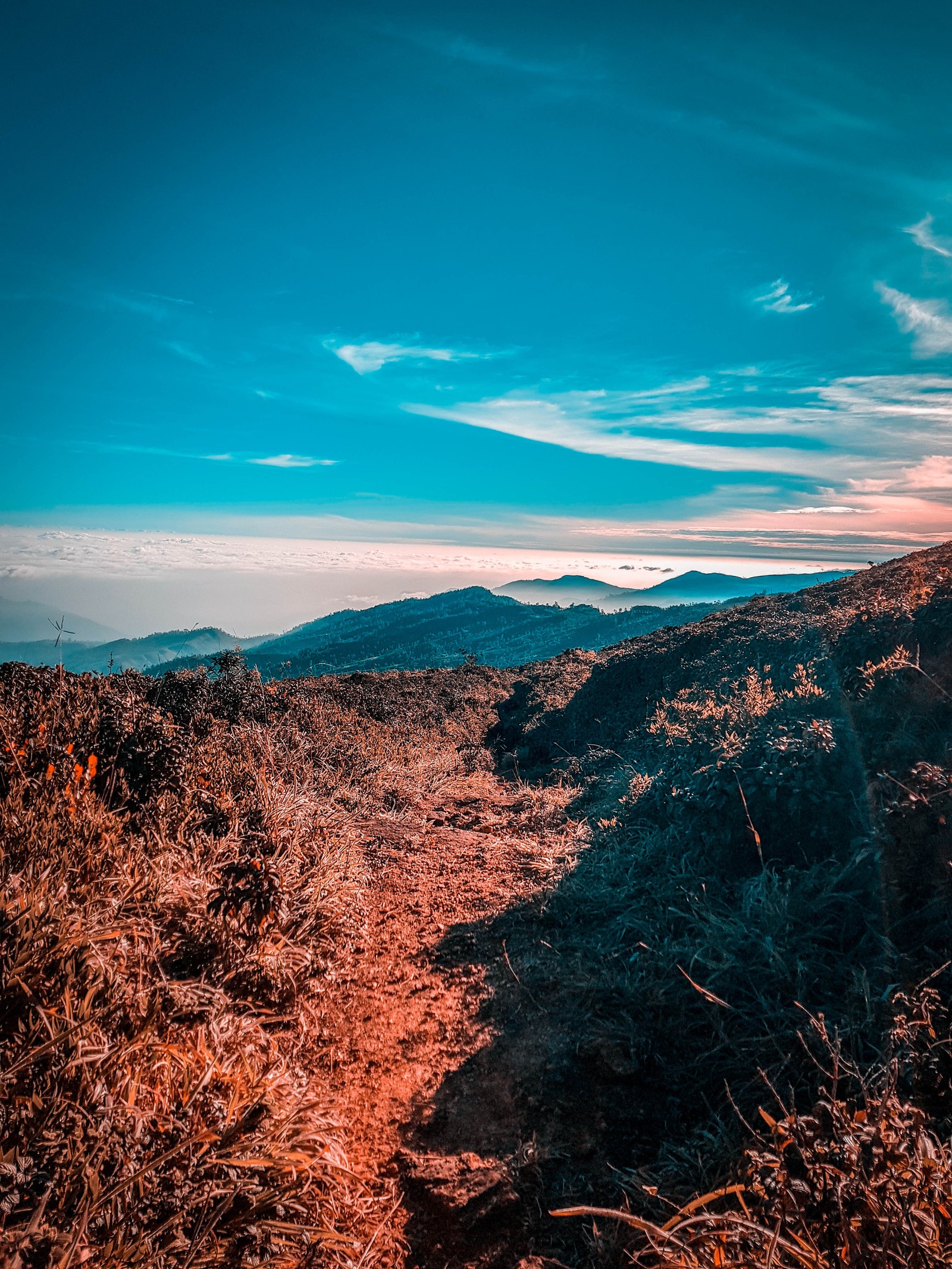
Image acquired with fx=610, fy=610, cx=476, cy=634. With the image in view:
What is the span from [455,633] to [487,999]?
85.0m

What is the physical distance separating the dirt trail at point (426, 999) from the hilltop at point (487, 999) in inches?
0.8

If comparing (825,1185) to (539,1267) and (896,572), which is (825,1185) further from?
(896,572)

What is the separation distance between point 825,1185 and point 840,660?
6933 mm

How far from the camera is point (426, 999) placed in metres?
4.02

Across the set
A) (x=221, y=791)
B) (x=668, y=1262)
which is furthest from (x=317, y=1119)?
(x=221, y=791)

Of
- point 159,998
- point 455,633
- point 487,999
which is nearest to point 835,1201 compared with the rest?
point 487,999

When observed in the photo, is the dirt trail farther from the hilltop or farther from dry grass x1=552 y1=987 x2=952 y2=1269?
dry grass x1=552 y1=987 x2=952 y2=1269

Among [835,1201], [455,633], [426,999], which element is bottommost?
[426,999]

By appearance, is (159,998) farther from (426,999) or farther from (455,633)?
(455,633)

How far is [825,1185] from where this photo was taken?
1950 mm

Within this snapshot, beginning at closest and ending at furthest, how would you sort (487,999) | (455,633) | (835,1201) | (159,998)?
(835,1201)
(159,998)
(487,999)
(455,633)

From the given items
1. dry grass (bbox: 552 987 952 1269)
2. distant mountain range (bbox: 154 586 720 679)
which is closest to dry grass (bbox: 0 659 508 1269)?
dry grass (bbox: 552 987 952 1269)

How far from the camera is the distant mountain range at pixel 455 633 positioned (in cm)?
5944

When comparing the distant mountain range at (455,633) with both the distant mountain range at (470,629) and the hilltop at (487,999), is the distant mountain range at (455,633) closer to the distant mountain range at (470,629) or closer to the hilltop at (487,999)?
the distant mountain range at (470,629)
